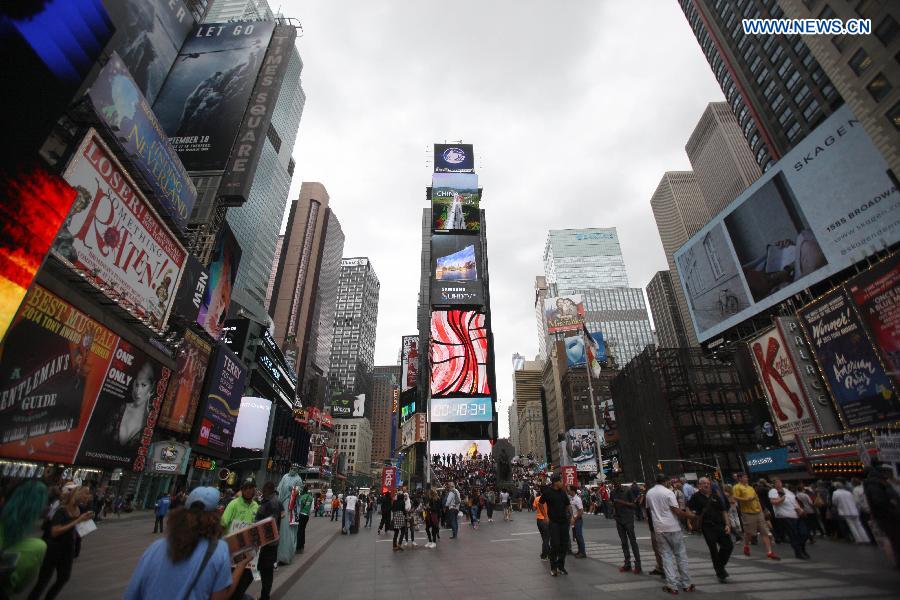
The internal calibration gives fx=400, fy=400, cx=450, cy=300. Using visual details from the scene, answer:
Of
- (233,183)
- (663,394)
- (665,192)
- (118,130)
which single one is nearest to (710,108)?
(665,192)

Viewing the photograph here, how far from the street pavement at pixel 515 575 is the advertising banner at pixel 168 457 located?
18.2m

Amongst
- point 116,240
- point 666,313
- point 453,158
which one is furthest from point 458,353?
point 666,313

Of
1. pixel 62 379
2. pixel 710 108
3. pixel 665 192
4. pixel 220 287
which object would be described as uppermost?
pixel 665 192

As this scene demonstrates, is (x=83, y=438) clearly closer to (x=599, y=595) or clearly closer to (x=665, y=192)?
(x=599, y=595)

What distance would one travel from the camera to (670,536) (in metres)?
6.77

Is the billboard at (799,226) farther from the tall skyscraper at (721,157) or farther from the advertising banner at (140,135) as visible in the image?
the tall skyscraper at (721,157)

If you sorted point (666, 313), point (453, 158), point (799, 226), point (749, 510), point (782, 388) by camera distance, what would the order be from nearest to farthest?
point (749, 510)
point (782, 388)
point (799, 226)
point (453, 158)
point (666, 313)

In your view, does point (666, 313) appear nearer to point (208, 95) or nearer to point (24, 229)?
point (208, 95)

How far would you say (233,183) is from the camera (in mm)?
28922

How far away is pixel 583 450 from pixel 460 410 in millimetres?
31665

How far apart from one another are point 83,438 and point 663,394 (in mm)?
49819

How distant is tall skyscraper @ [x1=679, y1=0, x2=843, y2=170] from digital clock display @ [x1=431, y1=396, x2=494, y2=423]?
51.0 m

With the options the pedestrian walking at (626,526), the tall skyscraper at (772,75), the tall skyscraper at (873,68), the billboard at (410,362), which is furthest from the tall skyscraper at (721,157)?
the pedestrian walking at (626,526)

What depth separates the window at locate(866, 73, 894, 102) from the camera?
73.3 ft
